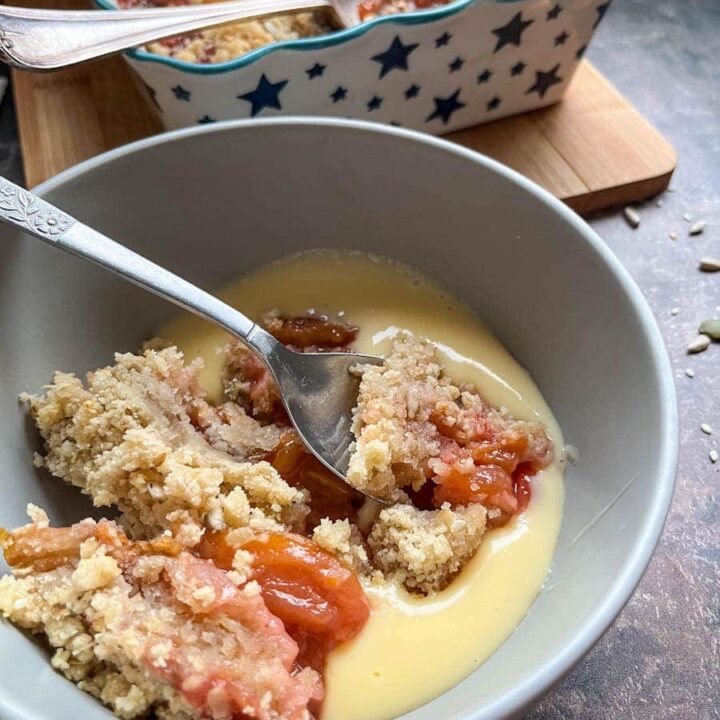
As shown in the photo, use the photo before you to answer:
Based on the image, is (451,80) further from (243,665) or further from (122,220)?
(243,665)

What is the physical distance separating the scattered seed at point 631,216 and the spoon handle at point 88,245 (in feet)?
2.45

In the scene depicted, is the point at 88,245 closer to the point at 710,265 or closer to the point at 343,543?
the point at 343,543

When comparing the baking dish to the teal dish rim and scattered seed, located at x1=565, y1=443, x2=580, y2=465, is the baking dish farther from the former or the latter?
scattered seed, located at x1=565, y1=443, x2=580, y2=465

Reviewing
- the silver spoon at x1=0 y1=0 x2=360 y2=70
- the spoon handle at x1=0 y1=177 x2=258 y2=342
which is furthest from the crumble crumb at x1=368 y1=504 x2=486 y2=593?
the silver spoon at x1=0 y1=0 x2=360 y2=70

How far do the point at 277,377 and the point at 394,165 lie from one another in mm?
327

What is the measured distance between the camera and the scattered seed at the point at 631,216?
1.33m

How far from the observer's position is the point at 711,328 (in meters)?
1.21

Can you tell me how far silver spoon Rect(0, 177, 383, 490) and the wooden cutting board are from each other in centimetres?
49

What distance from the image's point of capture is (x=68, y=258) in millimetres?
1002

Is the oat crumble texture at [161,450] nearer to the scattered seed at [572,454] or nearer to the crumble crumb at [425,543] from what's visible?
the crumble crumb at [425,543]

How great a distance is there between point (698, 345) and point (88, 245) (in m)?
0.86

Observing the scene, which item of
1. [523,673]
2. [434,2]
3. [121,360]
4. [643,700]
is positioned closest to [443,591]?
[523,673]

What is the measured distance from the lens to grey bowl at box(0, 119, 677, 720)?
776 millimetres

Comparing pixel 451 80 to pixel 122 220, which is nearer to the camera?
pixel 122 220
